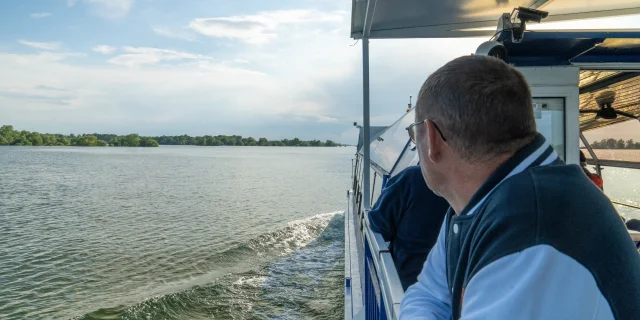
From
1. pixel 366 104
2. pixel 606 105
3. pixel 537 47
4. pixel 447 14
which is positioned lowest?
pixel 366 104

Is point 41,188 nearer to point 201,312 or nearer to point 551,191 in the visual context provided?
point 201,312

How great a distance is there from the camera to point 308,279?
34.6ft

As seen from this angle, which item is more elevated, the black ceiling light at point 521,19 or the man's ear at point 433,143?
the black ceiling light at point 521,19

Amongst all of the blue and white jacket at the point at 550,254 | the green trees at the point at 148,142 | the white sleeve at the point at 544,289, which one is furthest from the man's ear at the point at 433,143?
the green trees at the point at 148,142

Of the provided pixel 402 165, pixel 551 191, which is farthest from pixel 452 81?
pixel 402 165

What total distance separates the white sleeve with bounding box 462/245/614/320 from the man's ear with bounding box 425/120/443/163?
405mm

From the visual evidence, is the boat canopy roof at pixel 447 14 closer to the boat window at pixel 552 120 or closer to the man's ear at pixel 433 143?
the boat window at pixel 552 120

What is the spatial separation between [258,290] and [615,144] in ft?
25.4

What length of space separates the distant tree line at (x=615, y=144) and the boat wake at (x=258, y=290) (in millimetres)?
5890

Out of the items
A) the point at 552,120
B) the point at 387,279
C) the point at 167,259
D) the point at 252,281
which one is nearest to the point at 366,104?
the point at 552,120

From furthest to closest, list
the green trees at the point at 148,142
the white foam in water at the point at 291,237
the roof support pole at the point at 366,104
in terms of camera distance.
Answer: the green trees at the point at 148,142 < the white foam in water at the point at 291,237 < the roof support pole at the point at 366,104

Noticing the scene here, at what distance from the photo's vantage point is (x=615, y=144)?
304 inches

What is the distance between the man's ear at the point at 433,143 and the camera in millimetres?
1216

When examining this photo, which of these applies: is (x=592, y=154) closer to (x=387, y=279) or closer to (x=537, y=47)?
(x=537, y=47)
